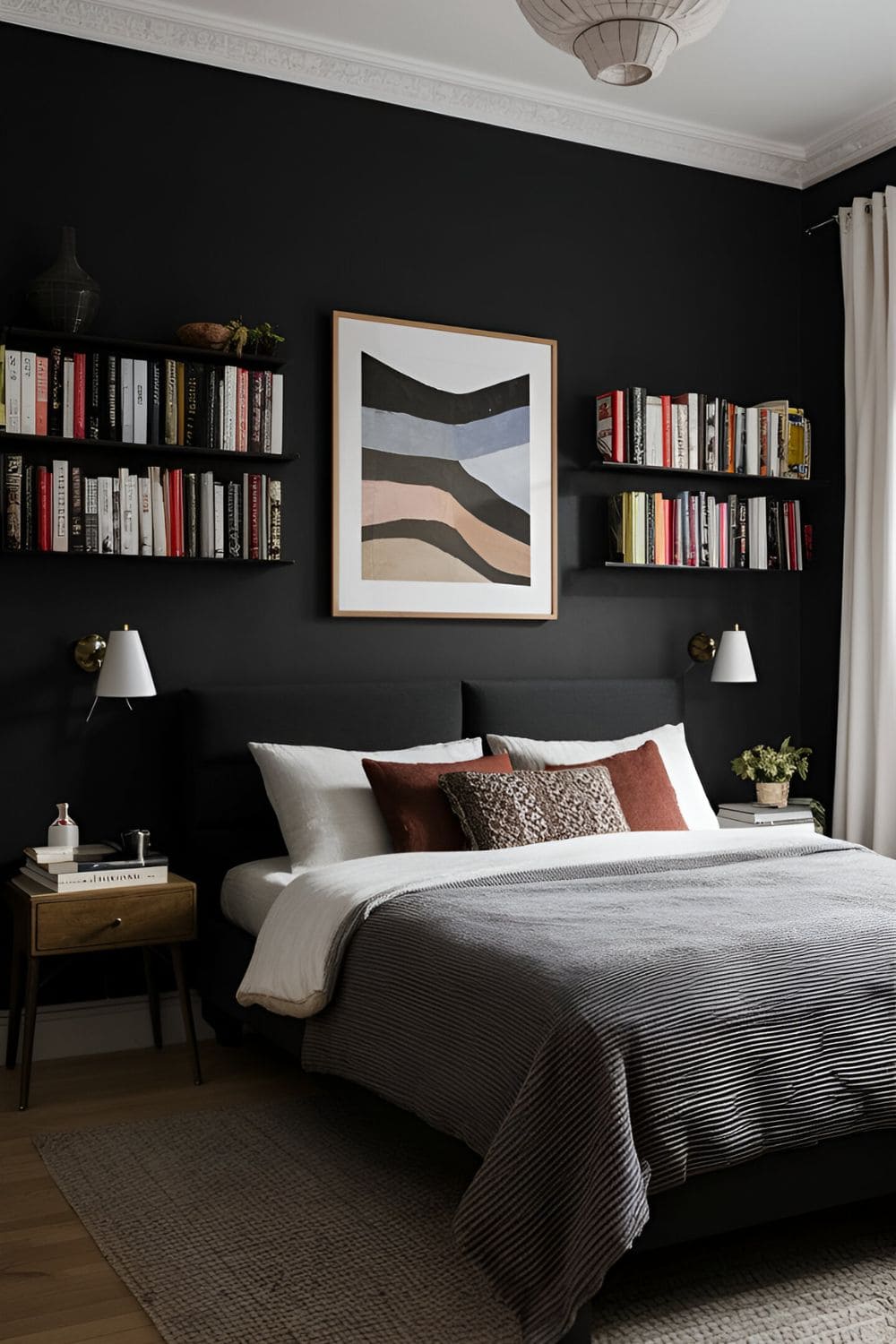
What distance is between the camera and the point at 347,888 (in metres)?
3.35

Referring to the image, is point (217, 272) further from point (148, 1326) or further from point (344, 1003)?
point (148, 1326)

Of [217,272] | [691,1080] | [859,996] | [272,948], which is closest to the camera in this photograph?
[691,1080]

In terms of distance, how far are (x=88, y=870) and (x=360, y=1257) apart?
4.87 feet

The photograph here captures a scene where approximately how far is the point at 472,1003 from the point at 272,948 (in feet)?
3.04

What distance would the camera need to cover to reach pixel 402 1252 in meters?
2.71

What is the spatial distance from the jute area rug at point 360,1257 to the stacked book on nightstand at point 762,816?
207cm

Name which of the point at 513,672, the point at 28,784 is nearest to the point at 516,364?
the point at 513,672

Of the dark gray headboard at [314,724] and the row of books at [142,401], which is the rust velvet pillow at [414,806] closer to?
the dark gray headboard at [314,724]

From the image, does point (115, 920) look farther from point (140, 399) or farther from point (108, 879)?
point (140, 399)

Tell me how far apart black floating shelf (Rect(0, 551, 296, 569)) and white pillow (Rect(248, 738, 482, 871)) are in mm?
619

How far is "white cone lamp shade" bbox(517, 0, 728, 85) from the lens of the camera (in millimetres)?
2607

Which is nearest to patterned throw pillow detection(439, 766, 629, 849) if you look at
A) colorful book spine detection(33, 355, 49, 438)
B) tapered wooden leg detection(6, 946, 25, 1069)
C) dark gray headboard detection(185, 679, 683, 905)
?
dark gray headboard detection(185, 679, 683, 905)

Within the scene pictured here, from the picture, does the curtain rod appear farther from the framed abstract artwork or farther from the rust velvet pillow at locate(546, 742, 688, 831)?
the rust velvet pillow at locate(546, 742, 688, 831)

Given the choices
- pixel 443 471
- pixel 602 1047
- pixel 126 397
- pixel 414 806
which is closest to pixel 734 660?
pixel 443 471
